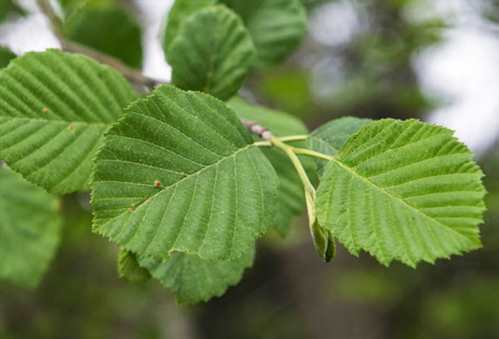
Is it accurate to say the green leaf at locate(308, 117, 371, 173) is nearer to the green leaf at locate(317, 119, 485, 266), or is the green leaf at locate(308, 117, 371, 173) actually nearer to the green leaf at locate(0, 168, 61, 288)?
the green leaf at locate(317, 119, 485, 266)

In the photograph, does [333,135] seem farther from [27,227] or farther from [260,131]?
[27,227]

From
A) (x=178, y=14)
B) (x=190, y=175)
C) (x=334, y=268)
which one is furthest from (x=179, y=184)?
(x=334, y=268)

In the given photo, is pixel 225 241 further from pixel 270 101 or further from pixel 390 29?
pixel 270 101

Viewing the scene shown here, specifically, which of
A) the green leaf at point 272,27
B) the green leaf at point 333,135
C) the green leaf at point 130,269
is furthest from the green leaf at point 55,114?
the green leaf at point 272,27

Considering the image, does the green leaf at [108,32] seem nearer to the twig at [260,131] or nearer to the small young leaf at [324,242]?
the twig at [260,131]

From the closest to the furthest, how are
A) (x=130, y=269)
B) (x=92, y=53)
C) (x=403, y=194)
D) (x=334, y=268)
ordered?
(x=403, y=194), (x=130, y=269), (x=92, y=53), (x=334, y=268)

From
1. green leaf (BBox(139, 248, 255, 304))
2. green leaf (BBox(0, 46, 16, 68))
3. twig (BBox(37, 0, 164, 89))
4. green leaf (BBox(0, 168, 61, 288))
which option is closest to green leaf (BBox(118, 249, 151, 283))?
green leaf (BBox(139, 248, 255, 304))
